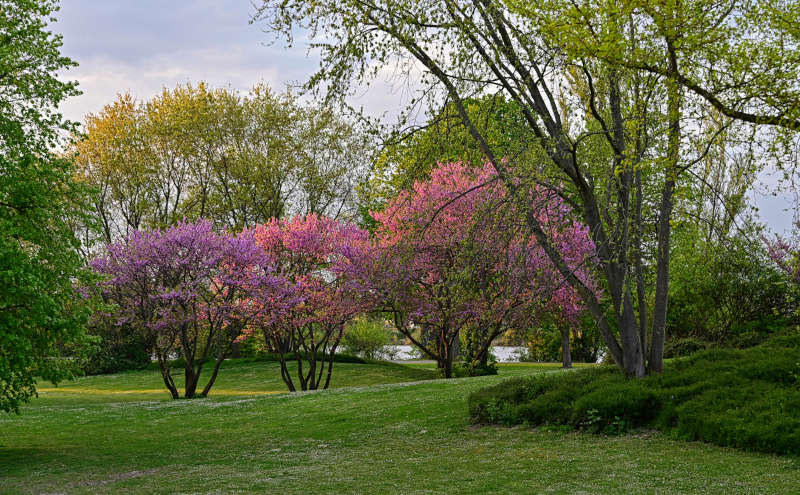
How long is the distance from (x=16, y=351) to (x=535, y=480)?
25.8ft

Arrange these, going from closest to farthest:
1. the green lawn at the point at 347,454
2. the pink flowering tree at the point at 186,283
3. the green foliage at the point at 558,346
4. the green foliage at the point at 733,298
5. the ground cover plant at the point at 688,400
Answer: the green lawn at the point at 347,454, the ground cover plant at the point at 688,400, the pink flowering tree at the point at 186,283, the green foliage at the point at 733,298, the green foliage at the point at 558,346

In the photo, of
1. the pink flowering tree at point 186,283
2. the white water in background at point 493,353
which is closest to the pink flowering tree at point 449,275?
the pink flowering tree at point 186,283

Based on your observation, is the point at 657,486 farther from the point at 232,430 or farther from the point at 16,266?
the point at 232,430

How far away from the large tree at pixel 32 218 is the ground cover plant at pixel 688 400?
7.83 metres

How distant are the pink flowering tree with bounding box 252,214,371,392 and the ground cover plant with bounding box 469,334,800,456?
35.4ft

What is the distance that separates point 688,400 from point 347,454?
5.69 meters

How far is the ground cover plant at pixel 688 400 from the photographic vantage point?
A: 29.5ft

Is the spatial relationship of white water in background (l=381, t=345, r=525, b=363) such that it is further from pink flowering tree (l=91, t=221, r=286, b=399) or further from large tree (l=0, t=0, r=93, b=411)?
large tree (l=0, t=0, r=93, b=411)

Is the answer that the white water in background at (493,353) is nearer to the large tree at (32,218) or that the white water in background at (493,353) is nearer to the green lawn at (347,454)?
the green lawn at (347,454)

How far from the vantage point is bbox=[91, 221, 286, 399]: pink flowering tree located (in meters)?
22.0

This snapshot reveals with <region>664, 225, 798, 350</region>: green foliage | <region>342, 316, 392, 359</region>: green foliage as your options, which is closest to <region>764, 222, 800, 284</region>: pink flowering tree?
<region>664, 225, 798, 350</region>: green foliage

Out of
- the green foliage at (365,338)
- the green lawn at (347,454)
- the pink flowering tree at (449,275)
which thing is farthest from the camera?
the green foliage at (365,338)

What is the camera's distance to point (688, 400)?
34.5 ft

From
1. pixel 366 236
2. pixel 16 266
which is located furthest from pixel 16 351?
pixel 366 236
